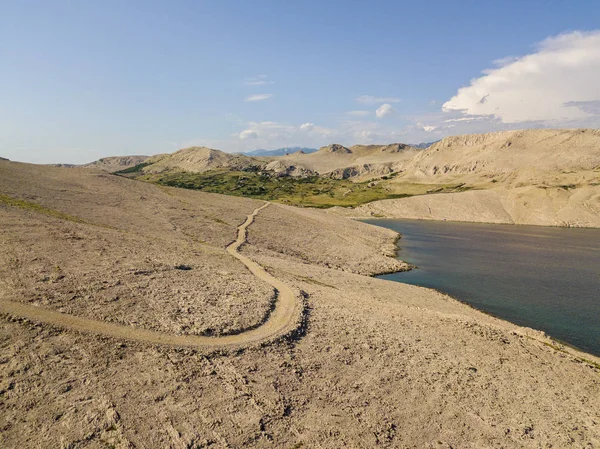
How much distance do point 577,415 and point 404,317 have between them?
1472cm

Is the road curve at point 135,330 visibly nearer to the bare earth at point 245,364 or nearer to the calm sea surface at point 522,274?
the bare earth at point 245,364

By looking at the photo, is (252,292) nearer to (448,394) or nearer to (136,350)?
(136,350)

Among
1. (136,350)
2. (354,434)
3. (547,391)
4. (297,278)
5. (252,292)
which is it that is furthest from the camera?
(297,278)

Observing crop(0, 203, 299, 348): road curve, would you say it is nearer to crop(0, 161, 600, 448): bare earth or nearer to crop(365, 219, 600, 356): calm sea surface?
crop(0, 161, 600, 448): bare earth

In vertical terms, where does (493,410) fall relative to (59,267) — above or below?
below

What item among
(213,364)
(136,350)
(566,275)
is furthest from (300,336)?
(566,275)

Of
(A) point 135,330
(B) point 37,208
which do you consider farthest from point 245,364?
(B) point 37,208

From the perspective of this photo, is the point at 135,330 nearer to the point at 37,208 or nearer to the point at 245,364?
the point at 245,364

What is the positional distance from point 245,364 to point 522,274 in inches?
2269

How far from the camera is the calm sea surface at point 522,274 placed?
41781mm

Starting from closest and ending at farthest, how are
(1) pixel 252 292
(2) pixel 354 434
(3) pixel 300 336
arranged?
(2) pixel 354 434
(3) pixel 300 336
(1) pixel 252 292

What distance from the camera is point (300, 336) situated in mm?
27547

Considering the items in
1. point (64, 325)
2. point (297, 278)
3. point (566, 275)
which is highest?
point (64, 325)

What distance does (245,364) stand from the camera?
22.6m
